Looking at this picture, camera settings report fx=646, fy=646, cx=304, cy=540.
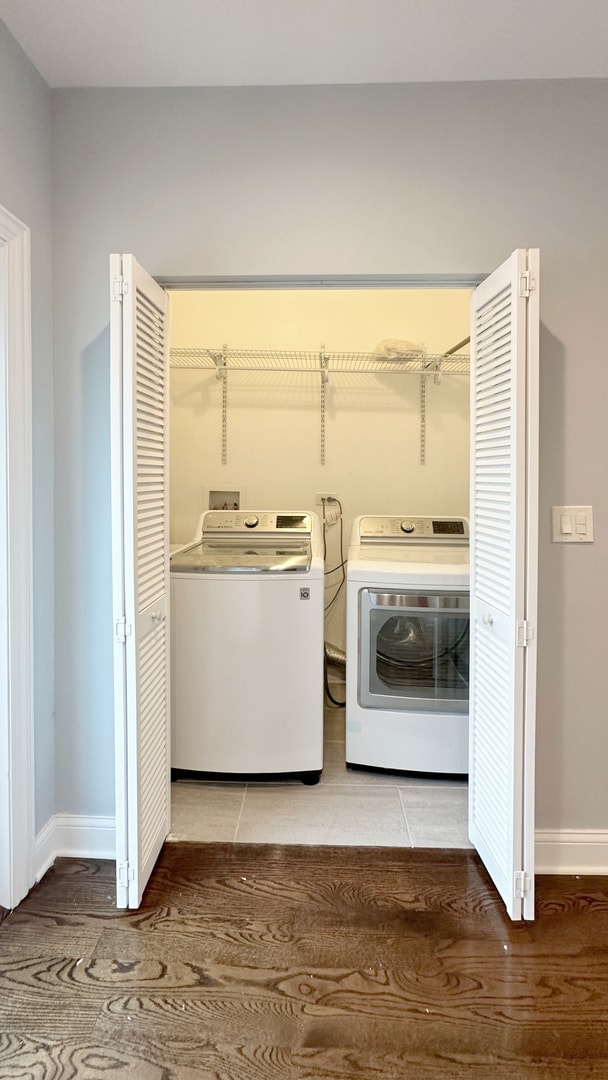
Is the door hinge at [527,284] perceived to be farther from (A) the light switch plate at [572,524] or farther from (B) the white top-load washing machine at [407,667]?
(B) the white top-load washing machine at [407,667]

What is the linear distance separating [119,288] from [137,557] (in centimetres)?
73

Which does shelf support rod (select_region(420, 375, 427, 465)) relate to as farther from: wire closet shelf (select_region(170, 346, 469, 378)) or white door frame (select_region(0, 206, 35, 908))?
white door frame (select_region(0, 206, 35, 908))

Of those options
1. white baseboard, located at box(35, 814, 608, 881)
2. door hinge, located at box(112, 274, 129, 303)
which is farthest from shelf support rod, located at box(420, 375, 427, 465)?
door hinge, located at box(112, 274, 129, 303)

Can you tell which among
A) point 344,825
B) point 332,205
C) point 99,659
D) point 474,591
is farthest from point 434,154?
point 344,825

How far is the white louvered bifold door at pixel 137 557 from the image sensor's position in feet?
5.69

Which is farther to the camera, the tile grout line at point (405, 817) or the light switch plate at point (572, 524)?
the tile grout line at point (405, 817)

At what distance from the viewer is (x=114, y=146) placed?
6.72ft

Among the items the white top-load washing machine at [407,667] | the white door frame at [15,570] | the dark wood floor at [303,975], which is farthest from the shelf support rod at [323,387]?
the dark wood floor at [303,975]

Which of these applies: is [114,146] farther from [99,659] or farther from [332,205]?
[99,659]

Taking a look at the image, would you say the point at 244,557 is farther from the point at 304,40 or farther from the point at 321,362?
the point at 304,40

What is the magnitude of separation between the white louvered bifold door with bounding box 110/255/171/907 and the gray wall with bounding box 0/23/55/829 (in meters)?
0.36

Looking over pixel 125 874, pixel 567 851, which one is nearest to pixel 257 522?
pixel 125 874

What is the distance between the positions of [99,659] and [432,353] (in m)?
2.48

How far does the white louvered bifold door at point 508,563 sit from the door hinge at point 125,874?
1.07 m
